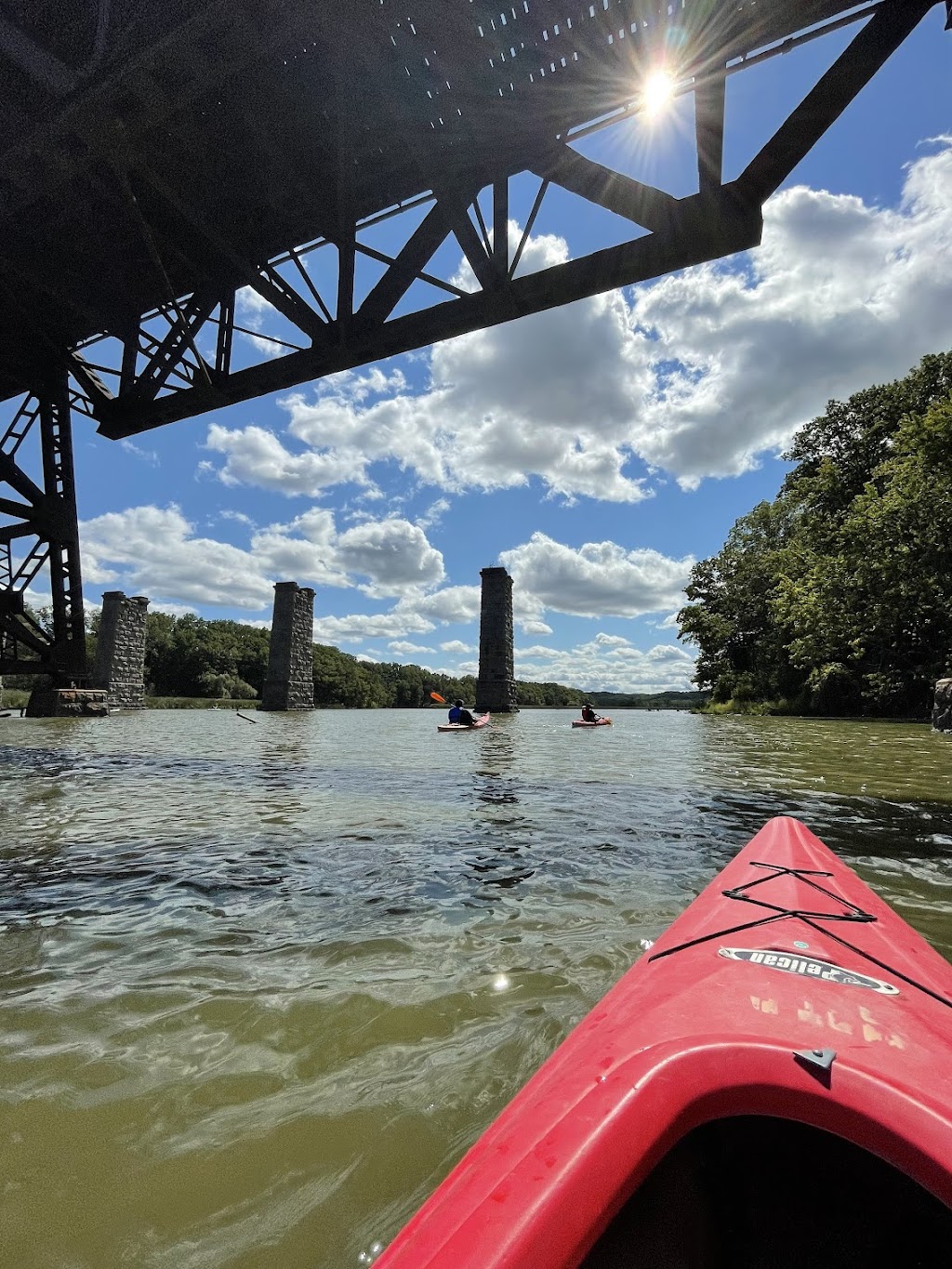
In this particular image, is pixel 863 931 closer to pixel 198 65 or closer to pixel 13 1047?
pixel 13 1047

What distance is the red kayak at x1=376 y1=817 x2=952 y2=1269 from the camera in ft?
2.91

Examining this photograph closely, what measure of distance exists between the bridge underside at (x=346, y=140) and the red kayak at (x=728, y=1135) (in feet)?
15.5

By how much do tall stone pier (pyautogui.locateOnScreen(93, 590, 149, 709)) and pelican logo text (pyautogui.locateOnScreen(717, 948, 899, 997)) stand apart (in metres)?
23.6

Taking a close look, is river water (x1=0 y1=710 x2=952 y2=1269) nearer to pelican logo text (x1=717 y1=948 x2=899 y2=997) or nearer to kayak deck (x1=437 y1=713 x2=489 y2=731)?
pelican logo text (x1=717 y1=948 x2=899 y2=997)

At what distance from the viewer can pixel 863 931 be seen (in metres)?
2.00

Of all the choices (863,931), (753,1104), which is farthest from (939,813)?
(753,1104)

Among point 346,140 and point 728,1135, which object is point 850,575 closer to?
point 346,140

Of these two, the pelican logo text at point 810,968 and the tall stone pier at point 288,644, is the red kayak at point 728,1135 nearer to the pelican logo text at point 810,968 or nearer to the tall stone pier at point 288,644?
the pelican logo text at point 810,968

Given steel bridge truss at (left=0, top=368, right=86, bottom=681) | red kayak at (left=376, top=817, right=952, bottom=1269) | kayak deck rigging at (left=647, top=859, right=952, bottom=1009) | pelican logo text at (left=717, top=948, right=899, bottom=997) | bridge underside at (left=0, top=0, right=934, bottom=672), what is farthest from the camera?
steel bridge truss at (left=0, top=368, right=86, bottom=681)

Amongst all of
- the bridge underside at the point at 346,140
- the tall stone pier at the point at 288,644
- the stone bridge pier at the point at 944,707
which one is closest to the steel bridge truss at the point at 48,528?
the bridge underside at the point at 346,140

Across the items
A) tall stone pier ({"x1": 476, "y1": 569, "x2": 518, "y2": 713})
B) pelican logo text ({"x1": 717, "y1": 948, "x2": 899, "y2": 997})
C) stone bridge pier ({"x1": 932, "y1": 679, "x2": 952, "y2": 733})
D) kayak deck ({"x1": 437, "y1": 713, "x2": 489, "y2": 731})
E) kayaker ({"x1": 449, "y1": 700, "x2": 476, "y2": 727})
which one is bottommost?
kayak deck ({"x1": 437, "y1": 713, "x2": 489, "y2": 731})

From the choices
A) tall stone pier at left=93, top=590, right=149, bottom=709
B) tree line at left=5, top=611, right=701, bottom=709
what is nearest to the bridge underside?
tall stone pier at left=93, top=590, right=149, bottom=709

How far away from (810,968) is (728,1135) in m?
0.48

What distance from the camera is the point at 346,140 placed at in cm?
482
